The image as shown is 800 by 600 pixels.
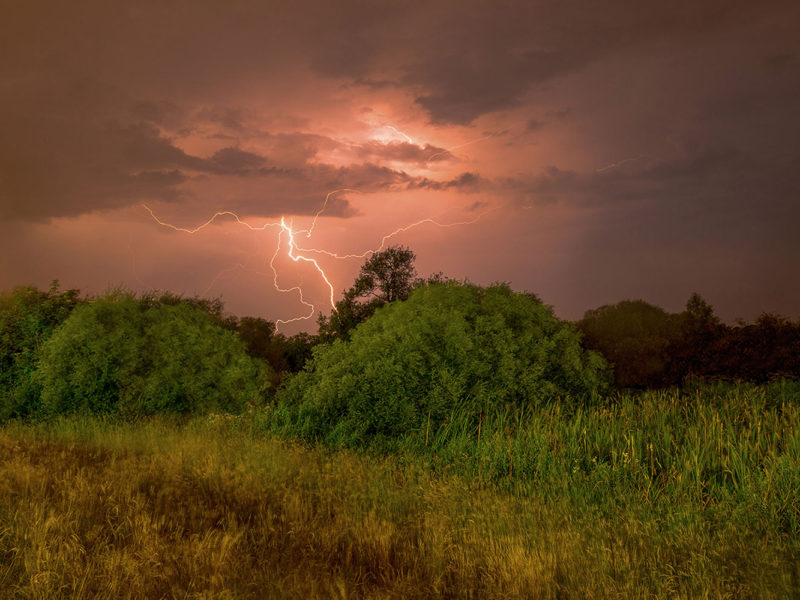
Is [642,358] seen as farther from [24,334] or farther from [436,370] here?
[24,334]

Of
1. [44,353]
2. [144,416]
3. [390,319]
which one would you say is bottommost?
[144,416]

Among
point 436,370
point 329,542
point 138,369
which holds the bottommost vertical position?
point 329,542

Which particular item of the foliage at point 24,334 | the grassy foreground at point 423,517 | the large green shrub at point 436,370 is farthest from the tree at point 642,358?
the foliage at point 24,334

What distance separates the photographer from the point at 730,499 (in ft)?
23.9

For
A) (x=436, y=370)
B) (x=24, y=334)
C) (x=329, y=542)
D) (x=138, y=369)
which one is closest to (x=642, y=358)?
(x=436, y=370)

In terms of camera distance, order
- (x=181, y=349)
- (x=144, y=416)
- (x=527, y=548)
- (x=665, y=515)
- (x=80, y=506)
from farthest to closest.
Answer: (x=181, y=349) → (x=144, y=416) → (x=80, y=506) → (x=665, y=515) → (x=527, y=548)

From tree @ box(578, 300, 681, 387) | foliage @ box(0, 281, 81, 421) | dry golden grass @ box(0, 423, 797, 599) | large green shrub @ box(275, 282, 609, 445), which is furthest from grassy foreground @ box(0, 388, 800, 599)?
foliage @ box(0, 281, 81, 421)

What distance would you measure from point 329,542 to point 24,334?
582 inches

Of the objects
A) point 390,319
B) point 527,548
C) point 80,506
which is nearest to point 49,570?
point 80,506

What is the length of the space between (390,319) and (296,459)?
440cm

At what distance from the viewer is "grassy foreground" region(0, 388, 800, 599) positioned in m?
5.54

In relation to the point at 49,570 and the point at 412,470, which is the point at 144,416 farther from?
the point at 49,570

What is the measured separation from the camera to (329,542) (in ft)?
21.8

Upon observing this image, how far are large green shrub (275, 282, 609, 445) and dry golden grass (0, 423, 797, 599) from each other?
2.75 meters
